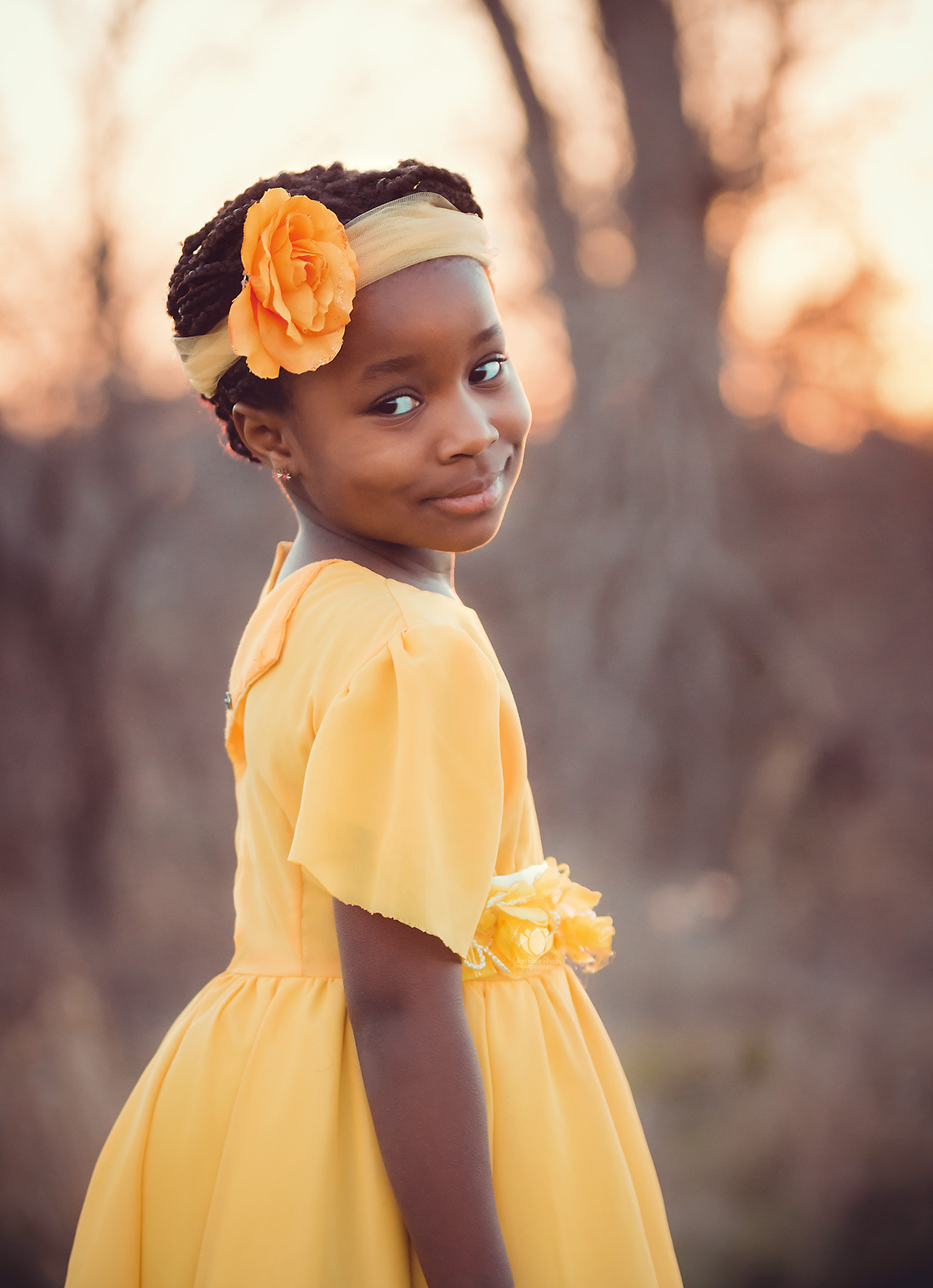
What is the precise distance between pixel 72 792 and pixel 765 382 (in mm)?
2120

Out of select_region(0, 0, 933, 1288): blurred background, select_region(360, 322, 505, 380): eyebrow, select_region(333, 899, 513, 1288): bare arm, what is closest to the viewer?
select_region(333, 899, 513, 1288): bare arm

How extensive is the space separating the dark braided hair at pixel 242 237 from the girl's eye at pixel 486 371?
17 centimetres

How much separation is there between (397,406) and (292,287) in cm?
13

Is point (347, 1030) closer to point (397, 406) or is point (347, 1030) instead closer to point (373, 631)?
point (373, 631)

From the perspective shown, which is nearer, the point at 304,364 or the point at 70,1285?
the point at 304,364

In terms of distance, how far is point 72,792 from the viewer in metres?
2.51

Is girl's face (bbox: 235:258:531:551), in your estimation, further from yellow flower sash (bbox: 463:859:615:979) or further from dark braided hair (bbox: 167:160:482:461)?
yellow flower sash (bbox: 463:859:615:979)

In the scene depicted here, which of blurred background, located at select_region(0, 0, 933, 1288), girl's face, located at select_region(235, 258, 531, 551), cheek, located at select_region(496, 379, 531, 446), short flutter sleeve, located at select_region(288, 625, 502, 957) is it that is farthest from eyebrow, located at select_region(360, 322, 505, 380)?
blurred background, located at select_region(0, 0, 933, 1288)

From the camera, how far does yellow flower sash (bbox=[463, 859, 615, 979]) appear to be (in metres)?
0.83

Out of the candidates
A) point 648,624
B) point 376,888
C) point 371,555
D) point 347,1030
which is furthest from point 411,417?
point 648,624

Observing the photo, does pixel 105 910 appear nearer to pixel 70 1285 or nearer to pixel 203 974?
pixel 203 974

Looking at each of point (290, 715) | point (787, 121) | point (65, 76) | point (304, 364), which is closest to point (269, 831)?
point (290, 715)

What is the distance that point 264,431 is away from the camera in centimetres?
91

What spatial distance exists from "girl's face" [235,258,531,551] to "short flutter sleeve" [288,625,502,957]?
15cm
